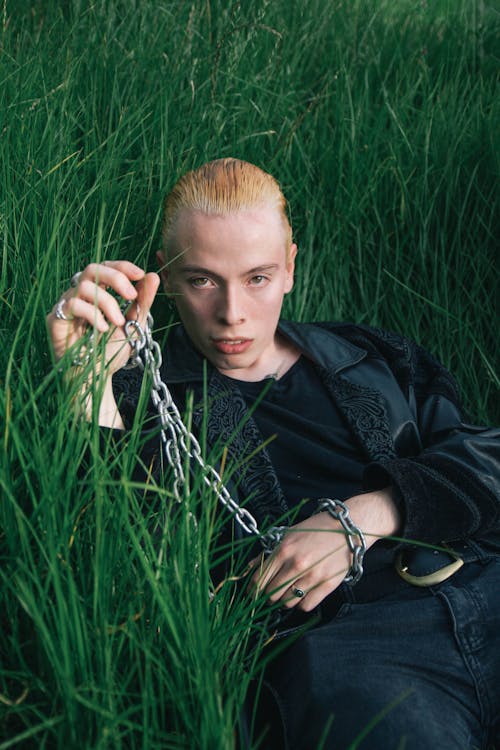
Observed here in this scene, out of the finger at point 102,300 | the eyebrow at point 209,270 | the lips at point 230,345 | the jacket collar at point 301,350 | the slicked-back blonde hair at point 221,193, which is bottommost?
the jacket collar at point 301,350

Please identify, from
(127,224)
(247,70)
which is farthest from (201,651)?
(247,70)

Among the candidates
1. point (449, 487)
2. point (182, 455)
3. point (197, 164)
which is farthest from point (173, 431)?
point (197, 164)

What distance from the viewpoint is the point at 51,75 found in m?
3.26

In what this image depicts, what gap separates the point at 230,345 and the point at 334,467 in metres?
0.44

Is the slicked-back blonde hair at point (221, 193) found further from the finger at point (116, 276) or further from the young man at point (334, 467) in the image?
the finger at point (116, 276)

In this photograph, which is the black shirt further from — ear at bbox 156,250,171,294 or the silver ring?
the silver ring

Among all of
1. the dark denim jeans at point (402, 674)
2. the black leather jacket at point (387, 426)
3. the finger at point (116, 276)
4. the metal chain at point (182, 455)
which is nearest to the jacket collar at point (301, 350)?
the black leather jacket at point (387, 426)

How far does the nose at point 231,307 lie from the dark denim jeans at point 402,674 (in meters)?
0.79

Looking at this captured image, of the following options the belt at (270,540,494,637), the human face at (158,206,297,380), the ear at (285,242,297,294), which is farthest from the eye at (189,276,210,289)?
the belt at (270,540,494,637)

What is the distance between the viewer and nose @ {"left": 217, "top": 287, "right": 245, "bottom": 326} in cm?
231

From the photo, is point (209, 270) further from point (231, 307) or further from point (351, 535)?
point (351, 535)

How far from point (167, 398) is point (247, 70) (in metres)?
2.20

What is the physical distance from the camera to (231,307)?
231cm

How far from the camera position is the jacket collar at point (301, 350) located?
242 cm
